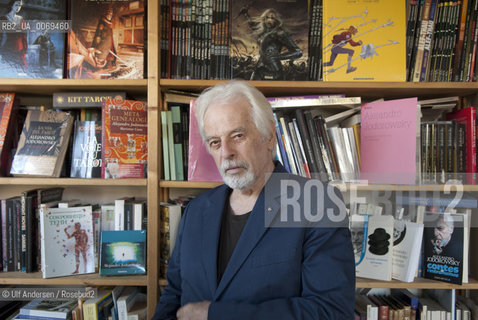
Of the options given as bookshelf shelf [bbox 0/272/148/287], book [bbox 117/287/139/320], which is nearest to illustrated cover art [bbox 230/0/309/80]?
bookshelf shelf [bbox 0/272/148/287]

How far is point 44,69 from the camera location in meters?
1.37

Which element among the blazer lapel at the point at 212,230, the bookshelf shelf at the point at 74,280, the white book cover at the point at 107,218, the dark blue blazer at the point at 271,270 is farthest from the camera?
the white book cover at the point at 107,218

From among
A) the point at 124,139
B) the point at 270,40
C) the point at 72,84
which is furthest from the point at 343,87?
the point at 72,84

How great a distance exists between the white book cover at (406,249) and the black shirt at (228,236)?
784 mm

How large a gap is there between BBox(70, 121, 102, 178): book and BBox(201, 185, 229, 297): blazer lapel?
61 centimetres

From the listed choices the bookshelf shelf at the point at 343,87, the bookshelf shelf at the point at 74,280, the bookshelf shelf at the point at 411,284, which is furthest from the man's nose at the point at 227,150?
the bookshelf shelf at the point at 411,284

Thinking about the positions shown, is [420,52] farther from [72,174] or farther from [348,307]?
[72,174]

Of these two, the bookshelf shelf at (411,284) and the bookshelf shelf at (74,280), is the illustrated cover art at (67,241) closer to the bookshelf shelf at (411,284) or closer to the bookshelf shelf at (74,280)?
the bookshelf shelf at (74,280)

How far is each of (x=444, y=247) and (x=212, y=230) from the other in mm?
1101

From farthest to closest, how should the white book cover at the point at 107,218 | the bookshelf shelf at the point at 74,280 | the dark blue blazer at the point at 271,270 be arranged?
the white book cover at the point at 107,218 < the bookshelf shelf at the point at 74,280 < the dark blue blazer at the point at 271,270

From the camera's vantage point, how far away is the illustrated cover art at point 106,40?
139 cm

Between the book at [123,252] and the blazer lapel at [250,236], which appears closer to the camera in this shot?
the blazer lapel at [250,236]

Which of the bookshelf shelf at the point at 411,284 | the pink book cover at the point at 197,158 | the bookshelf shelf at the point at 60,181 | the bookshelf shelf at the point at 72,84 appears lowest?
the bookshelf shelf at the point at 411,284

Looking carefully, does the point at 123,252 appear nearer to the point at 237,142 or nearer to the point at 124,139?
the point at 124,139
